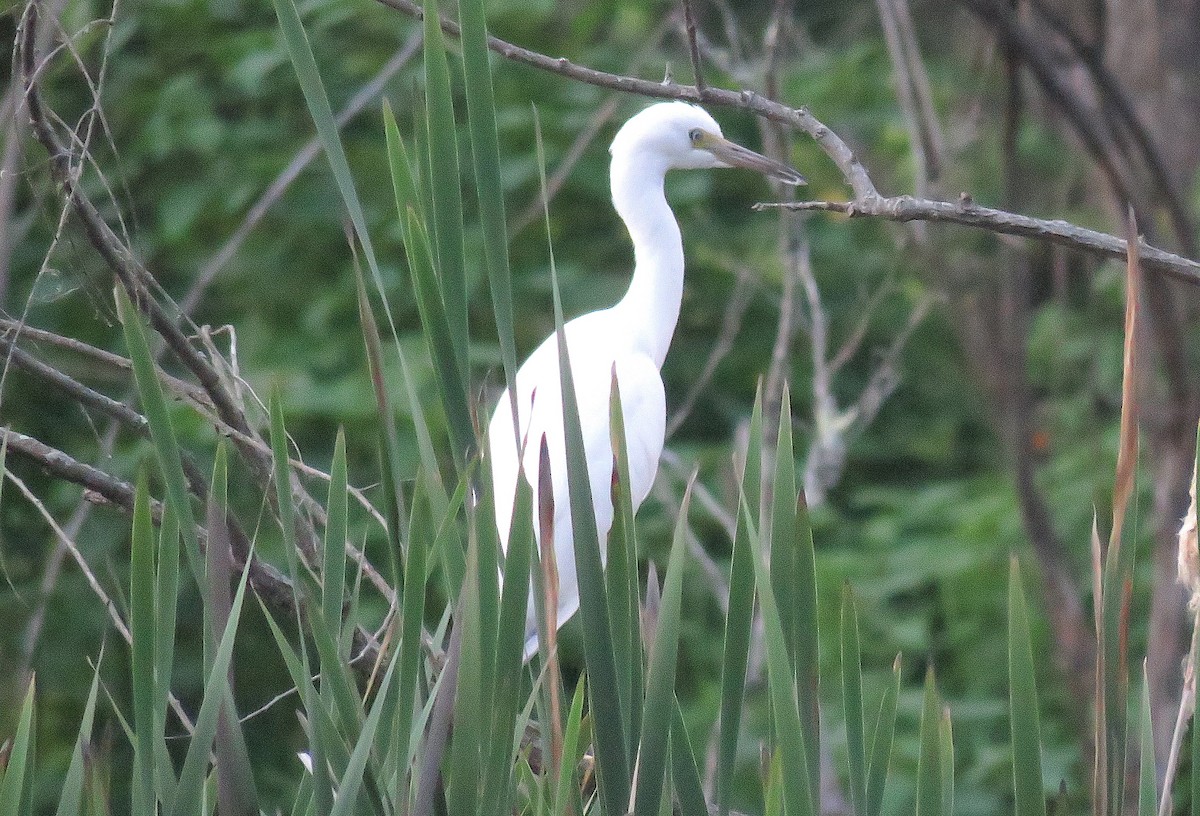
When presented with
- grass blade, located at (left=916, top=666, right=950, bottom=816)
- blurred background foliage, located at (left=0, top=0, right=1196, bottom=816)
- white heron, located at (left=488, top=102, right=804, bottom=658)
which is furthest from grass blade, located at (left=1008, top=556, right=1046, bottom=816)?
blurred background foliage, located at (left=0, top=0, right=1196, bottom=816)

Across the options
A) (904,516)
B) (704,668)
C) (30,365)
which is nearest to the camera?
(30,365)

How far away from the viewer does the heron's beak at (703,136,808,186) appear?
186 centimetres

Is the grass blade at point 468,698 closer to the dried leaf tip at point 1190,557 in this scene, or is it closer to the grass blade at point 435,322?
the grass blade at point 435,322

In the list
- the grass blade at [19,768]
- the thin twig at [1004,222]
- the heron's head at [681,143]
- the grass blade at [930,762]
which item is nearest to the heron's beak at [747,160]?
the heron's head at [681,143]

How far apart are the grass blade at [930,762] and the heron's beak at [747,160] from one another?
116 centimetres

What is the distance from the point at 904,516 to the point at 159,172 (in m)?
1.57

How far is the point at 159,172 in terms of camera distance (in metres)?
2.96

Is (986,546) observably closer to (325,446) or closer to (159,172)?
(325,446)

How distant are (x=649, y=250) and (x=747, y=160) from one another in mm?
170

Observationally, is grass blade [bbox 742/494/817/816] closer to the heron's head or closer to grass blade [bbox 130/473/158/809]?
grass blade [bbox 130/473/158/809]

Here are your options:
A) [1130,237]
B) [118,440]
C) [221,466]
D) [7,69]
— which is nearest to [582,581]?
[221,466]

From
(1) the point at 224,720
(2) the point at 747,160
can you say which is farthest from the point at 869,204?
(2) the point at 747,160

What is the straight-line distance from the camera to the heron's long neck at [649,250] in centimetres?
192

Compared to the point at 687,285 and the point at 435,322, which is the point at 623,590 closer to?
the point at 435,322
